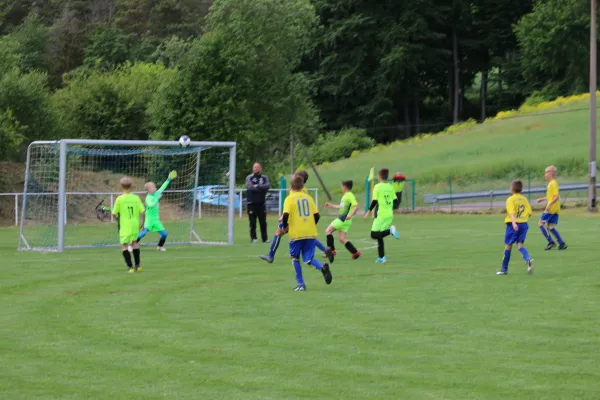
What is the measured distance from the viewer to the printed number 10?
14.5 metres

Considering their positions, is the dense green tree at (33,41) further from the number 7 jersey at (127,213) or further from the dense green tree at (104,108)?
the number 7 jersey at (127,213)

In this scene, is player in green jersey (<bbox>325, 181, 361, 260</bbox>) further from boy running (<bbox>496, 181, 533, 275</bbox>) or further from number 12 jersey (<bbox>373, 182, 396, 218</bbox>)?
boy running (<bbox>496, 181, 533, 275</bbox>)

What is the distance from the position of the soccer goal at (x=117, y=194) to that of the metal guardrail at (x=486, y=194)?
9940 millimetres

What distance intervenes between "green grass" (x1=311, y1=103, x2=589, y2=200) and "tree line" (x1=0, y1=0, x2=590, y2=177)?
4941 mm

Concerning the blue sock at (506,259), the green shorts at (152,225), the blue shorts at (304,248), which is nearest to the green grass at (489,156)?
the green shorts at (152,225)

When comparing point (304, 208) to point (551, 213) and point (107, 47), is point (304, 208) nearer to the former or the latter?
point (551, 213)

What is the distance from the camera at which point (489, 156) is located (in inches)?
2371

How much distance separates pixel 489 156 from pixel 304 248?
46945 millimetres

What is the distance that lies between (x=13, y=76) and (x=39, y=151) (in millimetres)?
20372

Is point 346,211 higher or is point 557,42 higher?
point 557,42

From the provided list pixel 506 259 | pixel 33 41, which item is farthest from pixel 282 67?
pixel 33 41

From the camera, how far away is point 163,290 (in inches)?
589

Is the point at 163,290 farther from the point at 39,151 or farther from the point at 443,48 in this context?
the point at 443,48

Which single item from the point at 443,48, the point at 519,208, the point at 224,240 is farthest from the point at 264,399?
the point at 443,48
